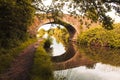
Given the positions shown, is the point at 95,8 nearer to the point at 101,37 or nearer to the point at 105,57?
the point at 105,57

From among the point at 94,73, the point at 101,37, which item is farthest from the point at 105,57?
the point at 101,37

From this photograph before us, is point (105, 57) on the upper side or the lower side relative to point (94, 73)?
upper

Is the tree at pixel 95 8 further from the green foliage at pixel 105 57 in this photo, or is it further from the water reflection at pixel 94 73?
the green foliage at pixel 105 57

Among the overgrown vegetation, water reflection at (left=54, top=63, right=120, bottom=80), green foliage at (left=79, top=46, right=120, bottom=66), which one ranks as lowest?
water reflection at (left=54, top=63, right=120, bottom=80)

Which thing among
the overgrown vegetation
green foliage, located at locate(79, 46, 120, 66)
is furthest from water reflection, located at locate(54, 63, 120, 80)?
the overgrown vegetation

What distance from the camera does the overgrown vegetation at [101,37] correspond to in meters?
32.5

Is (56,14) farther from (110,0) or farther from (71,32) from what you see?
(71,32)

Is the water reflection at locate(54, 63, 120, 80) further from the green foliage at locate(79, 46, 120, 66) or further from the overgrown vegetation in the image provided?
the overgrown vegetation

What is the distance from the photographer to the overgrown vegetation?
107 feet

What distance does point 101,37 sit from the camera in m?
34.1

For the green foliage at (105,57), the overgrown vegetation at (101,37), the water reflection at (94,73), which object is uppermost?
the overgrown vegetation at (101,37)

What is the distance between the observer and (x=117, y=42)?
31609 millimetres

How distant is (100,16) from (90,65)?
31.5 feet

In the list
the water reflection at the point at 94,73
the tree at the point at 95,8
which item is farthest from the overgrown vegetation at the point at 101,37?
the tree at the point at 95,8
